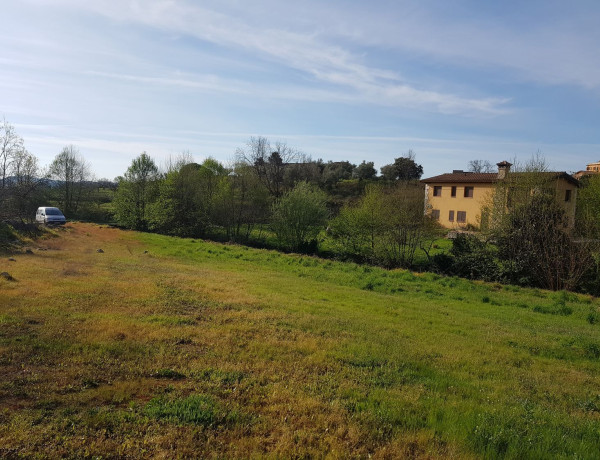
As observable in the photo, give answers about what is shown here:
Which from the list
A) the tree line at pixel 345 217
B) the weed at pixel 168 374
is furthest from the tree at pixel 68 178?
the weed at pixel 168 374

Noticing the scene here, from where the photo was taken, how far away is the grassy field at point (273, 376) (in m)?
4.04

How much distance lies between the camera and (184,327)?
797 centimetres

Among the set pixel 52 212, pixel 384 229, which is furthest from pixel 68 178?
pixel 384 229

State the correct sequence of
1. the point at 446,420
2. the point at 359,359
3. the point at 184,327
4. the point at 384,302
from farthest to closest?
the point at 384,302 → the point at 184,327 → the point at 359,359 → the point at 446,420

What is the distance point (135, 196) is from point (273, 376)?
38250mm

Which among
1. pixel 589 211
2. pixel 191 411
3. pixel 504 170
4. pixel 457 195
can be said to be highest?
pixel 504 170

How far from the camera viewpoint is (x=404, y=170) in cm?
7200

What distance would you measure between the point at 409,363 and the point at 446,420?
213 cm

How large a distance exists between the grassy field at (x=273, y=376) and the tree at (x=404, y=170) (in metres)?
61.3

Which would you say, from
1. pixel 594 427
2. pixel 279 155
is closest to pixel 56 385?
pixel 594 427

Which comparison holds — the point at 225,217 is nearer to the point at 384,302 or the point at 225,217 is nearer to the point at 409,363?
the point at 384,302

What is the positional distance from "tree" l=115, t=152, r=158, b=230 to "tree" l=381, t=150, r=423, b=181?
4430 cm

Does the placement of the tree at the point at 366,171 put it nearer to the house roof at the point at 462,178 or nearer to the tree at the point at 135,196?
the house roof at the point at 462,178

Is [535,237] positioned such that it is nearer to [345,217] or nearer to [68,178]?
[345,217]
